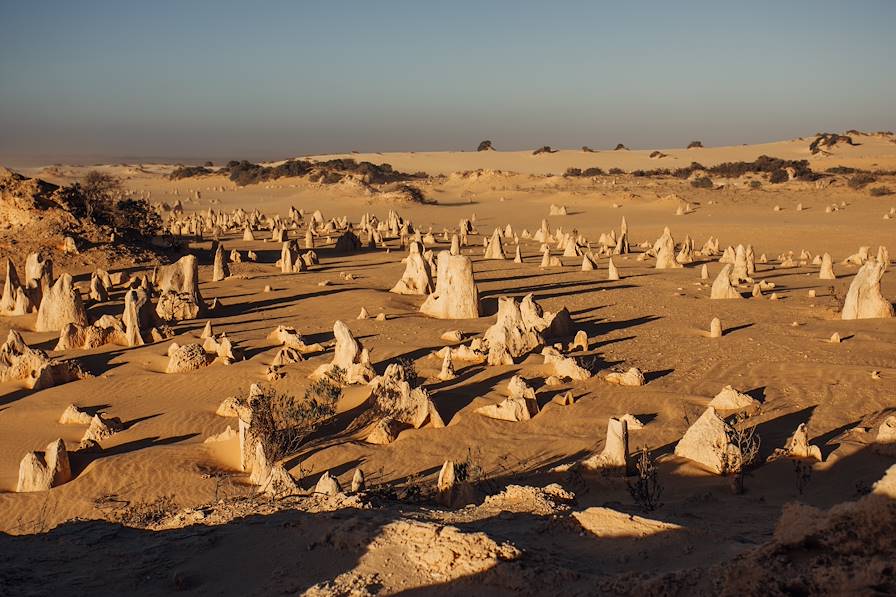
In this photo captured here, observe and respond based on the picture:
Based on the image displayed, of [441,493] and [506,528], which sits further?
[441,493]

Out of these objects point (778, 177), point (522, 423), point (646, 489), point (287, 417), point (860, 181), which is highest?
point (778, 177)

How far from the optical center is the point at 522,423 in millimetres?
9727

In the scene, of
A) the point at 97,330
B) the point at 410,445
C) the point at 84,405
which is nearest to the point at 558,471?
the point at 410,445

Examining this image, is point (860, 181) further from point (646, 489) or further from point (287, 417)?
point (646, 489)

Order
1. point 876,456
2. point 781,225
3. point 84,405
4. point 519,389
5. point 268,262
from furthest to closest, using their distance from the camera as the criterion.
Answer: point 781,225
point 268,262
point 84,405
point 519,389
point 876,456

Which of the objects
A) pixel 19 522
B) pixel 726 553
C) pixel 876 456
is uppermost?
pixel 726 553

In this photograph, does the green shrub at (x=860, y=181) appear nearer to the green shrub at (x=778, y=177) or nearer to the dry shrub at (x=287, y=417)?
the green shrub at (x=778, y=177)

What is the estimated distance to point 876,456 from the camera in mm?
7590

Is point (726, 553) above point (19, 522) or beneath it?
above

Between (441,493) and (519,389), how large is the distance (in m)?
3.28

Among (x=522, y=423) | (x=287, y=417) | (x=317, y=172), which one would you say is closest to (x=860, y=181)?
(x=317, y=172)

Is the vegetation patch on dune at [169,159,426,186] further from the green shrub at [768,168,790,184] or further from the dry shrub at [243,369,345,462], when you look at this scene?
the dry shrub at [243,369,345,462]

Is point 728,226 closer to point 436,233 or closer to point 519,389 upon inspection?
point 436,233

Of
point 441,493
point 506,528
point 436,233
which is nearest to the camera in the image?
point 506,528
